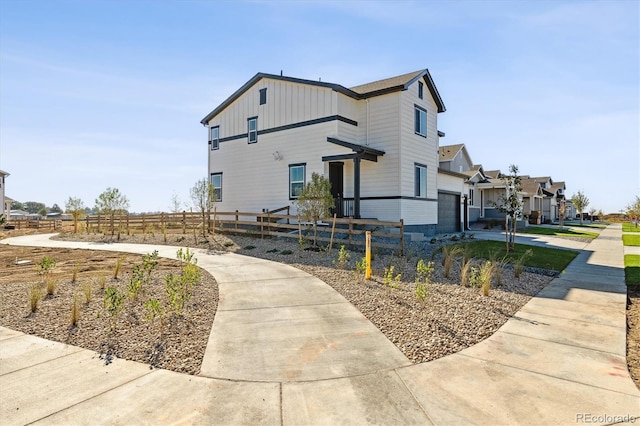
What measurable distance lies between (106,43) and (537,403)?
14.8 m

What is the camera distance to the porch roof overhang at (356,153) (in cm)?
1481

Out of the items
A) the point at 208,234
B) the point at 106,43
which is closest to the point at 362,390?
the point at 106,43

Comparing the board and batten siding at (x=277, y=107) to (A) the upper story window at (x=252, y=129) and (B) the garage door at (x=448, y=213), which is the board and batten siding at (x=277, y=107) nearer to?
(A) the upper story window at (x=252, y=129)

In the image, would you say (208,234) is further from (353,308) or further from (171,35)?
(353,308)

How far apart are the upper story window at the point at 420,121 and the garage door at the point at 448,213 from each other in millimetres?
4921

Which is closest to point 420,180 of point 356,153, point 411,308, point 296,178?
point 356,153

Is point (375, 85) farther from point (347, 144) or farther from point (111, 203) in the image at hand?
point (111, 203)

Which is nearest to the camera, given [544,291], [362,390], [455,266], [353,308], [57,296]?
[362,390]

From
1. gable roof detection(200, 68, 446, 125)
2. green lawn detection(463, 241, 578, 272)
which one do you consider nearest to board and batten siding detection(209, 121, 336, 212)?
gable roof detection(200, 68, 446, 125)

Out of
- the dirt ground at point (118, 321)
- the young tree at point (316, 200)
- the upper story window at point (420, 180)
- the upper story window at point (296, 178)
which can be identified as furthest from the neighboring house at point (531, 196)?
the dirt ground at point (118, 321)

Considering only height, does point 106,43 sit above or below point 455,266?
above

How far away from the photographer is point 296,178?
17.4 metres

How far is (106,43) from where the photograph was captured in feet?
38.3

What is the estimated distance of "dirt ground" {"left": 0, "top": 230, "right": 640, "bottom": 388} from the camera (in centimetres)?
425
